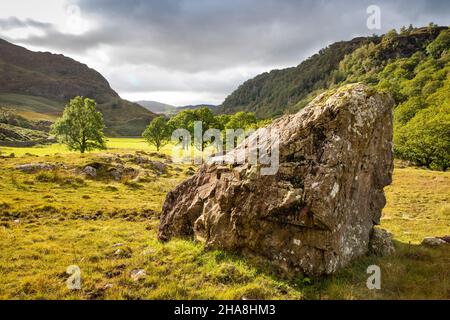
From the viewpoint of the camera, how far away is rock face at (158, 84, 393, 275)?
433 inches

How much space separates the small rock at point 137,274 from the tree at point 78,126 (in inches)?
2142

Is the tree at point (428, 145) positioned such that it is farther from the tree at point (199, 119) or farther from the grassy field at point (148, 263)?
the grassy field at point (148, 263)

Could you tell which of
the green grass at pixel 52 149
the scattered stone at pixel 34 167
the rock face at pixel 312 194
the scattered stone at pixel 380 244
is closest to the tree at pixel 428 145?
the scattered stone at pixel 380 244

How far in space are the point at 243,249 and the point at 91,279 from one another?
20.5 ft

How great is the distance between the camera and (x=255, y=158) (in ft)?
42.3

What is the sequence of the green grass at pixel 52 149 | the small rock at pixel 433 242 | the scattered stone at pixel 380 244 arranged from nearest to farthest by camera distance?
the scattered stone at pixel 380 244
the small rock at pixel 433 242
the green grass at pixel 52 149

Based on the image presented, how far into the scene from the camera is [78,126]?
59.3 m

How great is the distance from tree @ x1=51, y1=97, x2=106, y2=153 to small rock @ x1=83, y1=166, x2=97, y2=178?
2470 centimetres

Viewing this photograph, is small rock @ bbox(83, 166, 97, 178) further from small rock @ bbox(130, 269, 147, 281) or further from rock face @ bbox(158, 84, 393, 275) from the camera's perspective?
small rock @ bbox(130, 269, 147, 281)

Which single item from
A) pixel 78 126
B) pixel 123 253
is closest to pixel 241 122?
pixel 78 126

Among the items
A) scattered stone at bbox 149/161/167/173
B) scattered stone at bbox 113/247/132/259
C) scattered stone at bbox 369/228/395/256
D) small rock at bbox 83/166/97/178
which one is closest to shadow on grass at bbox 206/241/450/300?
scattered stone at bbox 369/228/395/256

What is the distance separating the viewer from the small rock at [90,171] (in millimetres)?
36041
